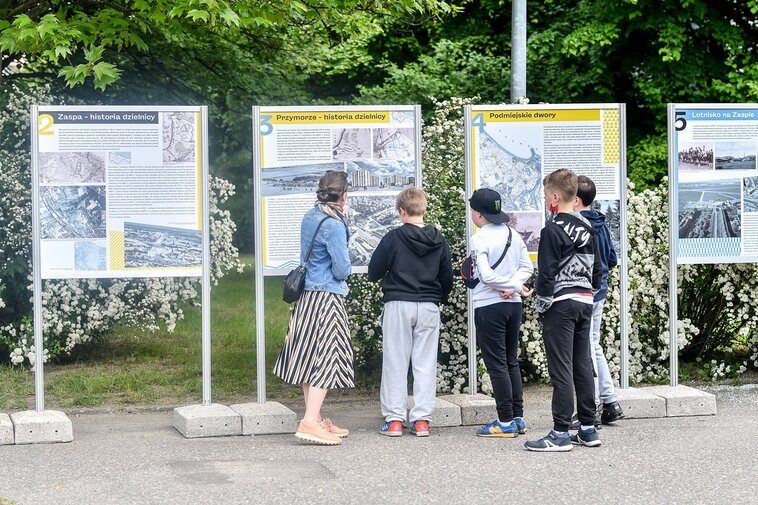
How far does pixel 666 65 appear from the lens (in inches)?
652

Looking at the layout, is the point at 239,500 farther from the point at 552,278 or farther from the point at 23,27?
the point at 23,27

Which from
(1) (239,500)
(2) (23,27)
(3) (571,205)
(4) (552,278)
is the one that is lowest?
(1) (239,500)

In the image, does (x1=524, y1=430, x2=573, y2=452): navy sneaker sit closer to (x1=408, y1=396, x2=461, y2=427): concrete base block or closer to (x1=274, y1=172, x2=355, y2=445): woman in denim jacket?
(x1=408, y1=396, x2=461, y2=427): concrete base block

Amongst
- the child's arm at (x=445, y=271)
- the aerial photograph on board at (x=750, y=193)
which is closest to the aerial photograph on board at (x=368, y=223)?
the child's arm at (x=445, y=271)

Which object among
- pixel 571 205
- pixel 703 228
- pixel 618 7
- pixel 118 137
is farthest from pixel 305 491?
pixel 618 7

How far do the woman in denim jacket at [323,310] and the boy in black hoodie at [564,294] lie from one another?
4.36 ft

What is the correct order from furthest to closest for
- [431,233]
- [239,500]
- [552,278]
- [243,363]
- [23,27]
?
[243,363] → [23,27] → [431,233] → [552,278] → [239,500]

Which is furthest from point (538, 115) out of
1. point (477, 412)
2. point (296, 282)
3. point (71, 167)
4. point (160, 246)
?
point (71, 167)

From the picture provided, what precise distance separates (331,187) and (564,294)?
1690 millimetres

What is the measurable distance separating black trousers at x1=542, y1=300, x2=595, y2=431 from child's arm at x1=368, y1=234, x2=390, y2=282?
1.17m

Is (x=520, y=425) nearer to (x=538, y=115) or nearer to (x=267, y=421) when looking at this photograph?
(x=267, y=421)

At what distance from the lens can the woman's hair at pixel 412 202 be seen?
789 centimetres

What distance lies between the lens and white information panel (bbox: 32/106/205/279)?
809 centimetres

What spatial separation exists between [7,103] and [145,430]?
370 cm
